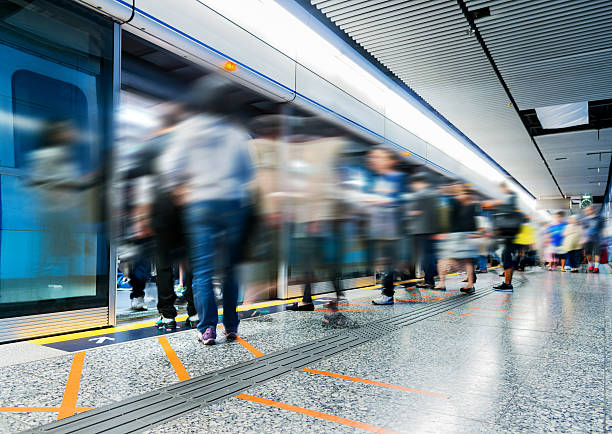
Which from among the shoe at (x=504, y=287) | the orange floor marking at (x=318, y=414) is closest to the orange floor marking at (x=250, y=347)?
the orange floor marking at (x=318, y=414)

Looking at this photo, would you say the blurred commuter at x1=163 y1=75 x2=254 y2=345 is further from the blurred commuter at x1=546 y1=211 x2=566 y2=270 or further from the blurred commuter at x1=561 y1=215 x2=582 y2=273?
the blurred commuter at x1=561 y1=215 x2=582 y2=273

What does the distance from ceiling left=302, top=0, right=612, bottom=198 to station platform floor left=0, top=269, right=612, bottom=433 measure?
141cm

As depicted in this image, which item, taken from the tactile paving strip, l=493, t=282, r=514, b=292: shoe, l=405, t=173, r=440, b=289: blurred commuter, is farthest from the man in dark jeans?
l=493, t=282, r=514, b=292: shoe

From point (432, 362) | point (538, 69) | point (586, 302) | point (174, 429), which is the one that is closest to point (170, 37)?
point (174, 429)

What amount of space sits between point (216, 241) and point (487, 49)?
6273 mm

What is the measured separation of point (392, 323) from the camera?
4543mm

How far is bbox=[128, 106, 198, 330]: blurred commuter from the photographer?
1.66 ft

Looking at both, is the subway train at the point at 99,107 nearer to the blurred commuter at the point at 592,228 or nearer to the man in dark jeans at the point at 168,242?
the man in dark jeans at the point at 168,242

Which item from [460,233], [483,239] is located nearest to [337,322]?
[483,239]

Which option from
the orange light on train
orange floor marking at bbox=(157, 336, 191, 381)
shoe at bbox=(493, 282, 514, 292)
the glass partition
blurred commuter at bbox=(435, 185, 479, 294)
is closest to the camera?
the glass partition

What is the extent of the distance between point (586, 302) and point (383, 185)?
724cm

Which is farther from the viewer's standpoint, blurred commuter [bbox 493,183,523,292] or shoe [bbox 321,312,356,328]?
shoe [bbox 321,312,356,328]

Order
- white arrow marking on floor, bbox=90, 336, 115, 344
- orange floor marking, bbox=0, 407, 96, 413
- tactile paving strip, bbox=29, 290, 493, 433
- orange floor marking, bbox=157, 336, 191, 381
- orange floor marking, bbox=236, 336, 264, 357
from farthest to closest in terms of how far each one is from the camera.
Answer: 1. white arrow marking on floor, bbox=90, 336, 115, 344
2. orange floor marking, bbox=236, 336, 264, 357
3. orange floor marking, bbox=157, 336, 191, 381
4. orange floor marking, bbox=0, 407, 96, 413
5. tactile paving strip, bbox=29, 290, 493, 433

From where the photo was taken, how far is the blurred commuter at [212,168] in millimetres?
494
